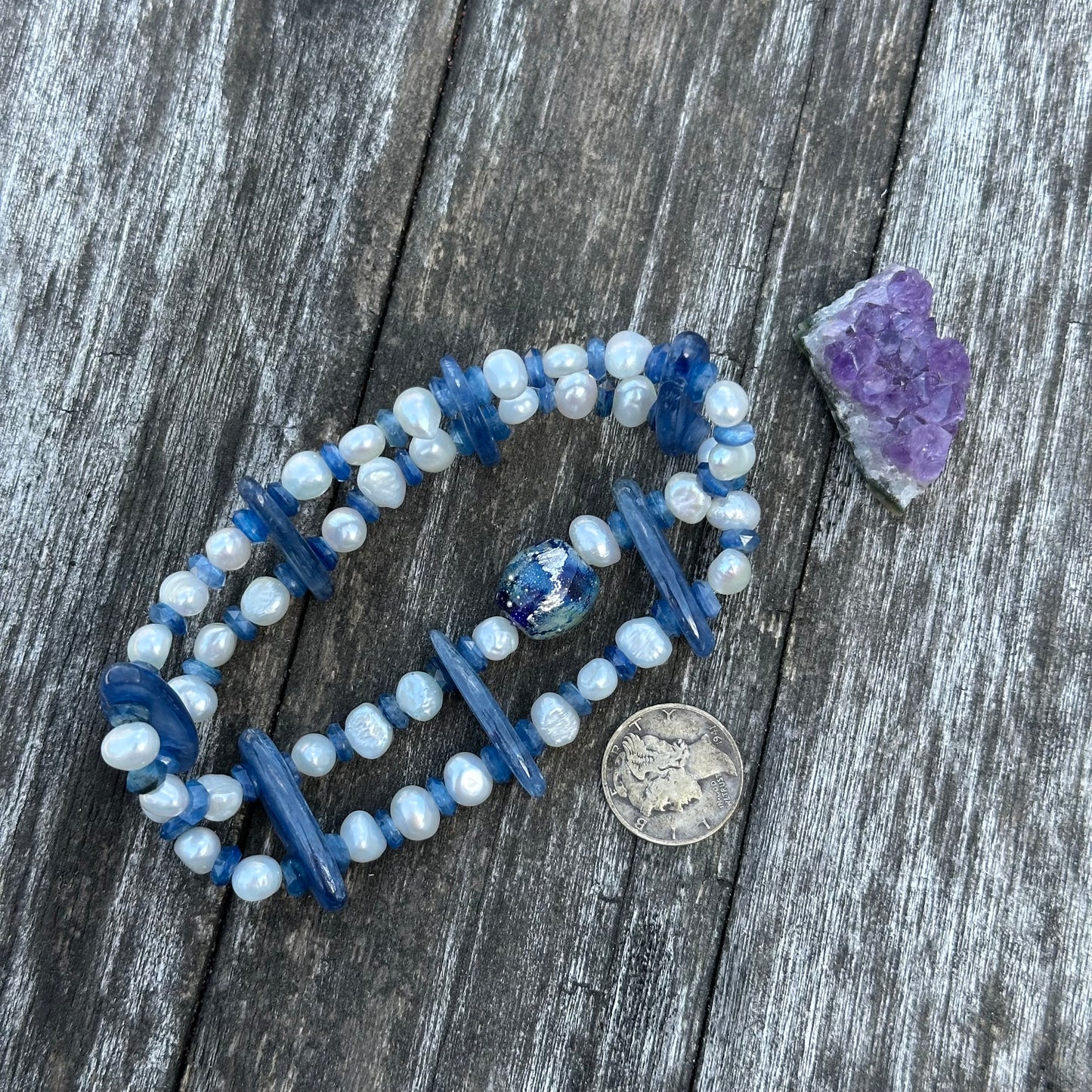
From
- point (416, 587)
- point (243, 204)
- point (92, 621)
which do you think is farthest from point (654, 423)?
point (92, 621)

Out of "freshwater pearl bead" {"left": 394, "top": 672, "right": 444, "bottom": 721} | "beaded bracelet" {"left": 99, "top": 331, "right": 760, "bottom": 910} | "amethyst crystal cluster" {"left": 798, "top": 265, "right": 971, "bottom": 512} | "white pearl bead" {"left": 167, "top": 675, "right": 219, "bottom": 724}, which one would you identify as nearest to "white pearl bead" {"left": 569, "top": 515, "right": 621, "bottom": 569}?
"beaded bracelet" {"left": 99, "top": 331, "right": 760, "bottom": 910}

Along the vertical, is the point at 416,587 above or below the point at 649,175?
below

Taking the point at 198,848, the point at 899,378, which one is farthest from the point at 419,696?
the point at 899,378

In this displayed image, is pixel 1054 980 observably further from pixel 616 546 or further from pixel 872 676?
pixel 616 546

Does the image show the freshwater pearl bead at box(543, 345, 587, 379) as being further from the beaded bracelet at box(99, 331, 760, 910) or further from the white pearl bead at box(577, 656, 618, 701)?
the white pearl bead at box(577, 656, 618, 701)

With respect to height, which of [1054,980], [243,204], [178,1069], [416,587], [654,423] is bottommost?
[178,1069]

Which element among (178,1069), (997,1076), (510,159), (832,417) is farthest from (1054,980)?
(510,159)

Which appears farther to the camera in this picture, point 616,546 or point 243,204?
point 243,204

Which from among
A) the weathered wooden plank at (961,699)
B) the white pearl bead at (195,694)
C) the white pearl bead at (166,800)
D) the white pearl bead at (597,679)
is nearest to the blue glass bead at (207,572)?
the white pearl bead at (195,694)

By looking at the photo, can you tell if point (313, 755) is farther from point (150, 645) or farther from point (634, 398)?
point (634, 398)
